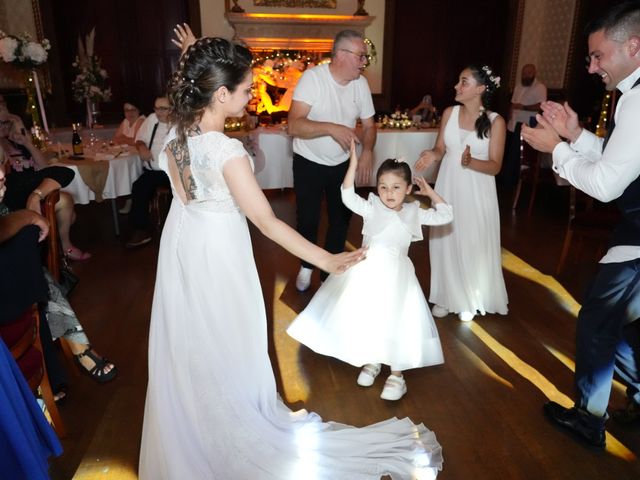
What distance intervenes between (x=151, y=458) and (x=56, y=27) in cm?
860

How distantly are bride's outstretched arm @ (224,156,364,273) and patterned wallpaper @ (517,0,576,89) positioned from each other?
899 centimetres

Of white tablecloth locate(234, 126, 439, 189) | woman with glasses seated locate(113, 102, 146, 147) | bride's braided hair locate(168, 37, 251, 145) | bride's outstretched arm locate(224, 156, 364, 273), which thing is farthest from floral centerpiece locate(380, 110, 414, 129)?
bride's outstretched arm locate(224, 156, 364, 273)

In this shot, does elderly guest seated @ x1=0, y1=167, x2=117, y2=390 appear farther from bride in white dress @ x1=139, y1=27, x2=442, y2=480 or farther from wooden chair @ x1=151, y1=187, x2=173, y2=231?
wooden chair @ x1=151, y1=187, x2=173, y2=231

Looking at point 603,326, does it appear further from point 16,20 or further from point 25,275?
point 16,20

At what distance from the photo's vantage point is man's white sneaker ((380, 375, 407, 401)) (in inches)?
105

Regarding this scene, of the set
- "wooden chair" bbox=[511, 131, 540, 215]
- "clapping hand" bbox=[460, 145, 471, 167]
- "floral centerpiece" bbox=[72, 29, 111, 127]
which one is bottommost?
"wooden chair" bbox=[511, 131, 540, 215]

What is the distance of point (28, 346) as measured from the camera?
2.12 m

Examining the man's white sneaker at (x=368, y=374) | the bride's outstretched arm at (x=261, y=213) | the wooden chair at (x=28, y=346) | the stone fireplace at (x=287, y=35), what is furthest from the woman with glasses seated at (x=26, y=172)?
the stone fireplace at (x=287, y=35)

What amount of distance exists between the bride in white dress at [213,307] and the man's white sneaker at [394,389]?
0.65 meters

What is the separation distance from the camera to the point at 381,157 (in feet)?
22.8

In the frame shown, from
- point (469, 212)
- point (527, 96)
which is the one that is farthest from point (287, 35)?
point (469, 212)

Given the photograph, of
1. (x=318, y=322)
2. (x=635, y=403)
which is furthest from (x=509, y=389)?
(x=318, y=322)

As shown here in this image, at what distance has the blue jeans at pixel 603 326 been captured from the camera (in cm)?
214

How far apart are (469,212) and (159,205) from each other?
4.10m
